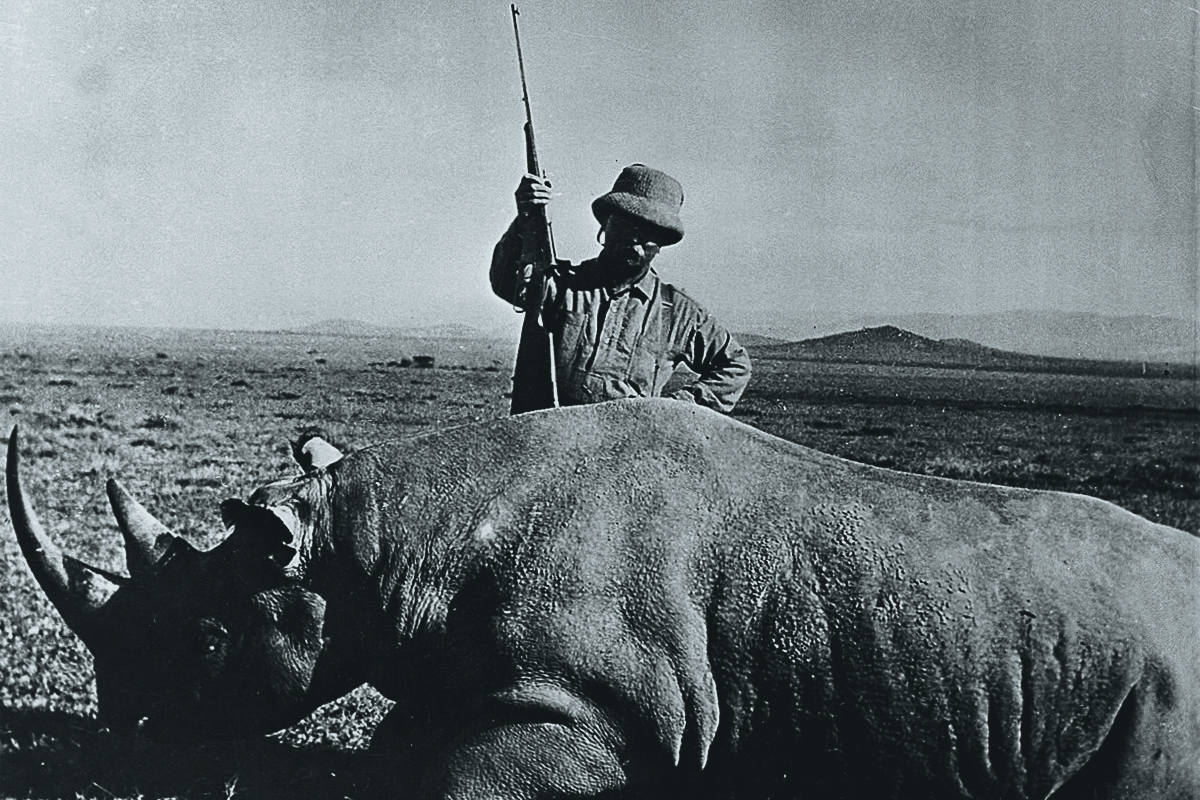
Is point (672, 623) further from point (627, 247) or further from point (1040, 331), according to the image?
point (1040, 331)

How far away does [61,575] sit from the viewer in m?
4.29

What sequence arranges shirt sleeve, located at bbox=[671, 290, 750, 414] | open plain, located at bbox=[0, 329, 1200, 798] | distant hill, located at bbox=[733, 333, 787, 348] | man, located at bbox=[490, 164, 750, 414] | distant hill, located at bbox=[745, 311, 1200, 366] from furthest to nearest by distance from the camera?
1. distant hill, located at bbox=[733, 333, 787, 348]
2. distant hill, located at bbox=[745, 311, 1200, 366]
3. shirt sleeve, located at bbox=[671, 290, 750, 414]
4. man, located at bbox=[490, 164, 750, 414]
5. open plain, located at bbox=[0, 329, 1200, 798]

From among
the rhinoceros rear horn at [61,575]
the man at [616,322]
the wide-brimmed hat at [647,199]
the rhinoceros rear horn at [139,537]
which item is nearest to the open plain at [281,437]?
the rhinoceros rear horn at [61,575]

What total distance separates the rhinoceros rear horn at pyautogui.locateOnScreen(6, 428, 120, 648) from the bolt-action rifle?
2325 mm

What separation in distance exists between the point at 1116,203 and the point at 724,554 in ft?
68.7

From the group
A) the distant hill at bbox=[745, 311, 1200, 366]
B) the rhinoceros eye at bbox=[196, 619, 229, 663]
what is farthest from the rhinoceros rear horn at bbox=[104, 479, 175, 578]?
the distant hill at bbox=[745, 311, 1200, 366]

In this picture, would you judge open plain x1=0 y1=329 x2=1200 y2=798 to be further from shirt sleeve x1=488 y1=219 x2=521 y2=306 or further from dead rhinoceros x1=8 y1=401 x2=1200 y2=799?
dead rhinoceros x1=8 y1=401 x2=1200 y2=799

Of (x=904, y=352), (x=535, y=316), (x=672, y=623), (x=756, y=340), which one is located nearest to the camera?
(x=672, y=623)

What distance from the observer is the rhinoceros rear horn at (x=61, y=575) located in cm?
427

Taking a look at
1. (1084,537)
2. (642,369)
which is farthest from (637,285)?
(1084,537)

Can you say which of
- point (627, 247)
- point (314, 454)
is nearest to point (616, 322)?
point (627, 247)

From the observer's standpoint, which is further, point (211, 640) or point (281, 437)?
point (281, 437)

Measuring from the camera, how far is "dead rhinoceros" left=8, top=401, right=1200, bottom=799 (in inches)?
155

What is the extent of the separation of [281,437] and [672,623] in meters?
15.0
